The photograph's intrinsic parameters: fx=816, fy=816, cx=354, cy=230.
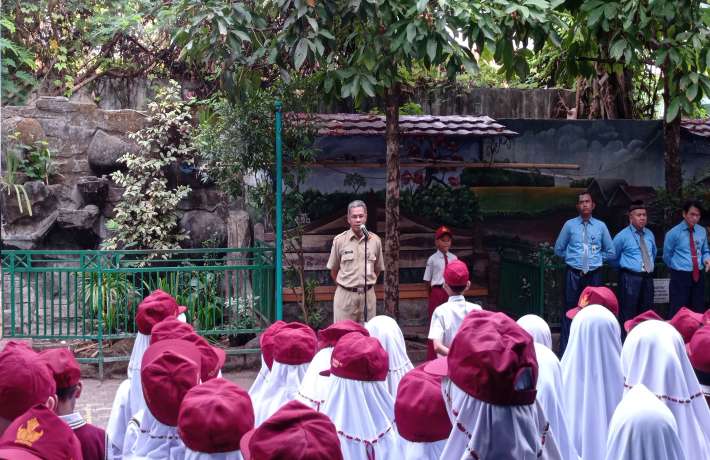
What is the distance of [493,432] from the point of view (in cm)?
308

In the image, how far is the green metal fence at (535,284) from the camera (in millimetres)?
10961

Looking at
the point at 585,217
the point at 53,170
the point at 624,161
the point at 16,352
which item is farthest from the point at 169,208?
the point at 16,352

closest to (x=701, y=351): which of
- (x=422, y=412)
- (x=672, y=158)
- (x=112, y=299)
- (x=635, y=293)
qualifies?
(x=422, y=412)

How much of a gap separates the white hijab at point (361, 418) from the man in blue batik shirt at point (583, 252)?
607 cm

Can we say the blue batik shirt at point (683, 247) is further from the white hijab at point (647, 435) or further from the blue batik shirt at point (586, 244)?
the white hijab at point (647, 435)

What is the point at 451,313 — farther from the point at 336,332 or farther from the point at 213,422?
the point at 213,422

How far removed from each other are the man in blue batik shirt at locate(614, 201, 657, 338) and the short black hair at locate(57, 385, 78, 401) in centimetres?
789

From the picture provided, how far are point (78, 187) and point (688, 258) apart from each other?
8.48 metres

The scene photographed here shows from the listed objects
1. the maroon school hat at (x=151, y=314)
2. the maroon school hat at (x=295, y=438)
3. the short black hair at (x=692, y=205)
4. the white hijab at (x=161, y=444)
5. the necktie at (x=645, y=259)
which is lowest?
the white hijab at (x=161, y=444)

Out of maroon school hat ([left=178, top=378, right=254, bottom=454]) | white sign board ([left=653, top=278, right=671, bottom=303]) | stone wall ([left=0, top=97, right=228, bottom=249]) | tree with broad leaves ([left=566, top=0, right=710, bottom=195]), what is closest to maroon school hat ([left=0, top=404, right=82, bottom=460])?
maroon school hat ([left=178, top=378, right=254, bottom=454])

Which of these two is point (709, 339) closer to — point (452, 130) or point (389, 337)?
point (389, 337)

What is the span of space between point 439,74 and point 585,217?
13.0ft

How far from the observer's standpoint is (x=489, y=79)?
1421 centimetres

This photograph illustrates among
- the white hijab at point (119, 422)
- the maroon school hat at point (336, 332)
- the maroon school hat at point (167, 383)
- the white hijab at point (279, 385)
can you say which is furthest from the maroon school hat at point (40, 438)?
the maroon school hat at point (336, 332)
